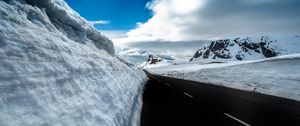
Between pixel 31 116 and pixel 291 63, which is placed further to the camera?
pixel 291 63

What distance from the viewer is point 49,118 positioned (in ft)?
14.7

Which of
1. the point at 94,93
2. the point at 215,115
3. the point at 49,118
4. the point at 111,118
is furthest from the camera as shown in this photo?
the point at 215,115

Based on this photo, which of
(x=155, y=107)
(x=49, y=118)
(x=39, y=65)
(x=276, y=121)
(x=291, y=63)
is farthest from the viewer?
(x=291, y=63)

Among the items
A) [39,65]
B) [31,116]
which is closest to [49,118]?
[31,116]

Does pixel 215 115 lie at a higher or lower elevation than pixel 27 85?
lower

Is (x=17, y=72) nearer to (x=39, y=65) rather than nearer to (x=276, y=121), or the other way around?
(x=39, y=65)

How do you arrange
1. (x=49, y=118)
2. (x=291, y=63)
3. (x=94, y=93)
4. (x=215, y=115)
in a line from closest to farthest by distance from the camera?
(x=49, y=118)
(x=94, y=93)
(x=215, y=115)
(x=291, y=63)

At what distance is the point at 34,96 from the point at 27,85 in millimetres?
249

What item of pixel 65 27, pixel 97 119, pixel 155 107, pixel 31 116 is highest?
pixel 65 27

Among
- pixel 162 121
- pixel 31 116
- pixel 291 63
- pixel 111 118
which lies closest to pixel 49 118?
pixel 31 116

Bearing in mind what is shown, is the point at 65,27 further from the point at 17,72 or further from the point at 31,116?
the point at 31,116

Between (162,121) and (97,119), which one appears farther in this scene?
(162,121)

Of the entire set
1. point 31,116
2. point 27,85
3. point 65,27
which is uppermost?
point 65,27

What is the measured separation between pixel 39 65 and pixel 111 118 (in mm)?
1979
